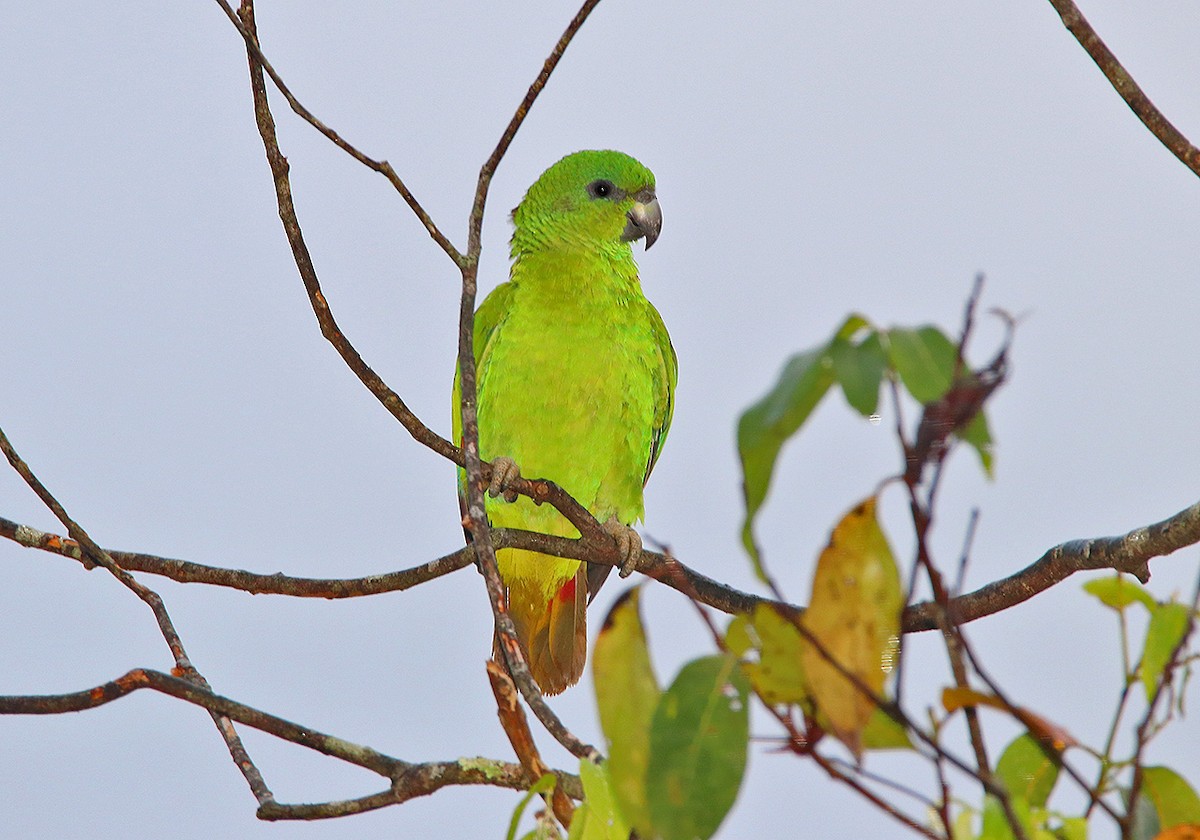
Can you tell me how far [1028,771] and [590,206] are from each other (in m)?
2.36

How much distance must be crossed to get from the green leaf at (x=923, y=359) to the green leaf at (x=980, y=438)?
2 cm

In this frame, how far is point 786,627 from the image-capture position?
728 millimetres

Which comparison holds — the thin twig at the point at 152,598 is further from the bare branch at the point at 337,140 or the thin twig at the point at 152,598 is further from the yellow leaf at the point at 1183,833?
the yellow leaf at the point at 1183,833

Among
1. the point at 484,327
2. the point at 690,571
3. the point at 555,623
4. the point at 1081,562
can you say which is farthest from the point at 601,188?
the point at 1081,562

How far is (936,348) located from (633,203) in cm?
254

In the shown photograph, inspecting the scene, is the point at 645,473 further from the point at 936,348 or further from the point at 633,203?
the point at 936,348

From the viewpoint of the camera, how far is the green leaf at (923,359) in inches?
23.0

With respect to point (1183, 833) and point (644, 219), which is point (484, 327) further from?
point (1183, 833)

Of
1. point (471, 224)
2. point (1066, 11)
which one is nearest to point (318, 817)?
point (471, 224)

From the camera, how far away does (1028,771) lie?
841 millimetres

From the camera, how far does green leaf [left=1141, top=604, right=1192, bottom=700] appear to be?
688mm

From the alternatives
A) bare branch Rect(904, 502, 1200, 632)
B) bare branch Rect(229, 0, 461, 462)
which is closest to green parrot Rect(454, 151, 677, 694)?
bare branch Rect(904, 502, 1200, 632)

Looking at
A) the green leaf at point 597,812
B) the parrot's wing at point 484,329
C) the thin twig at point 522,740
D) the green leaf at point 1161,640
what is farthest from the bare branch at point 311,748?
the parrot's wing at point 484,329

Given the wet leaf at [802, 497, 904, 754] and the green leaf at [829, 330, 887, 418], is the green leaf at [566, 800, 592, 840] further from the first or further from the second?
the green leaf at [829, 330, 887, 418]
